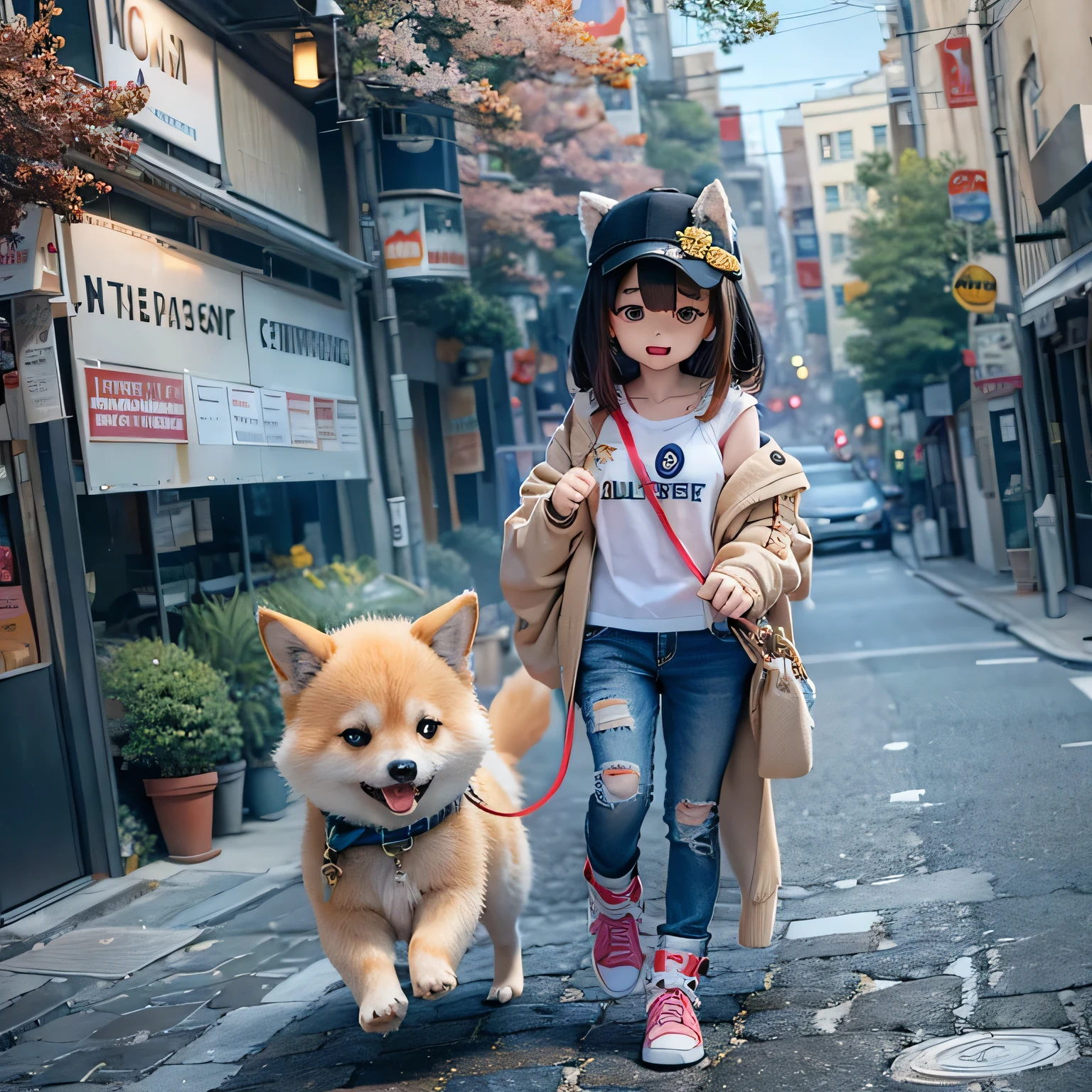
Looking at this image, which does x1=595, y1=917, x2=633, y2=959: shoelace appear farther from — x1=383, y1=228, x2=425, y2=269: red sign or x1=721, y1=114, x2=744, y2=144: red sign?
x1=721, y1=114, x2=744, y2=144: red sign

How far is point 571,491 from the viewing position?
7.15 feet

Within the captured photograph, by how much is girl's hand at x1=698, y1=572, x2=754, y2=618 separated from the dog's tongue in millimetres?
638

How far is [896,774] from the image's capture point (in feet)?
11.1

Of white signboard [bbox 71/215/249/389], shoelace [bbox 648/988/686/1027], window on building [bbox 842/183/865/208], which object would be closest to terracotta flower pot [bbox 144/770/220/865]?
white signboard [bbox 71/215/249/389]

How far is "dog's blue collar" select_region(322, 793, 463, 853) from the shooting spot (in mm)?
2277

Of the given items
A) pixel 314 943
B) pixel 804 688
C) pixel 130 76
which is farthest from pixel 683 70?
pixel 314 943

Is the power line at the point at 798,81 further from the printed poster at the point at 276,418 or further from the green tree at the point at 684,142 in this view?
the printed poster at the point at 276,418

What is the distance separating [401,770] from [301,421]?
73.8 inches

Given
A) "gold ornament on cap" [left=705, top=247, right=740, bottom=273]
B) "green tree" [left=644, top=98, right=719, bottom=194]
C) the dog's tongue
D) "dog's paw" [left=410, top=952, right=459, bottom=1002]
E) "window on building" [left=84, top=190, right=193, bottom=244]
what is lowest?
"dog's paw" [left=410, top=952, right=459, bottom=1002]

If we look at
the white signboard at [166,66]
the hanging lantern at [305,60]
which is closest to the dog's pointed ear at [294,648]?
the white signboard at [166,66]

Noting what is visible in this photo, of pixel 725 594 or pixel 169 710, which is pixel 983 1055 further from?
pixel 169 710

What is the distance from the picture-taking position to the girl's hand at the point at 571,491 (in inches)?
85.8

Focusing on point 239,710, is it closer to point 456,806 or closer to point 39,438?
point 39,438

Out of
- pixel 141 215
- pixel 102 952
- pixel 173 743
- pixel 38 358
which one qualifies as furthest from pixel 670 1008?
pixel 141 215
